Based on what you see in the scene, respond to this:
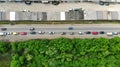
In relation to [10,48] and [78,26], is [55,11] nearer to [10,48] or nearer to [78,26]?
[78,26]

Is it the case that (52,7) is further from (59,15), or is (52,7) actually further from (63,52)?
(63,52)

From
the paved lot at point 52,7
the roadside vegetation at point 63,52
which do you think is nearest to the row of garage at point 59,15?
the paved lot at point 52,7

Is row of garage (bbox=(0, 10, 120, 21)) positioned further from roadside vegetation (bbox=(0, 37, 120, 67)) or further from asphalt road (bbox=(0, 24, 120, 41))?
roadside vegetation (bbox=(0, 37, 120, 67))

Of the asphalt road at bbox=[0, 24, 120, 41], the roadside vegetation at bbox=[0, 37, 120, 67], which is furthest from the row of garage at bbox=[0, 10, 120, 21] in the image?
the roadside vegetation at bbox=[0, 37, 120, 67]

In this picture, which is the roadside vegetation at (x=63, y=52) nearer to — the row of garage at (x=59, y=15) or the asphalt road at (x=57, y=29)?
the asphalt road at (x=57, y=29)

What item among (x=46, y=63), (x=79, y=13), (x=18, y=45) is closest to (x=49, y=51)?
(x=46, y=63)

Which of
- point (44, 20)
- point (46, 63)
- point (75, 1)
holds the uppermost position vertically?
point (75, 1)

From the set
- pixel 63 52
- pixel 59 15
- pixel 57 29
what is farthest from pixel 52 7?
pixel 63 52

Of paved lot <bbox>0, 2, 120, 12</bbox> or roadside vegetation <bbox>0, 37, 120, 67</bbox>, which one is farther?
paved lot <bbox>0, 2, 120, 12</bbox>
